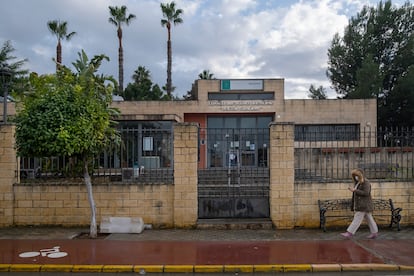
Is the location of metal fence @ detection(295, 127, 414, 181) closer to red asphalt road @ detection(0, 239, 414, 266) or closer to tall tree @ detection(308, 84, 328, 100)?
red asphalt road @ detection(0, 239, 414, 266)

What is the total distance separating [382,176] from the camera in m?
12.1

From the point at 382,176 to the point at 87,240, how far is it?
8.65m

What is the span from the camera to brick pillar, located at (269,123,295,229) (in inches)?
423

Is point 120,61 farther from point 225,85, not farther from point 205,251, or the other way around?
point 205,251

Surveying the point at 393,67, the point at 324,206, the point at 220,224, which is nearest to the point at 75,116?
the point at 220,224

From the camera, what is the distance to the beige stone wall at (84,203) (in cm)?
1080

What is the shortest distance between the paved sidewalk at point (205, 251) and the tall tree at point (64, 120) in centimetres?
134

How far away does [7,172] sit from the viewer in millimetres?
10969

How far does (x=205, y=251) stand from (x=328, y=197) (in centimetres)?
425

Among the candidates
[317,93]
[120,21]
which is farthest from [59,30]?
[317,93]

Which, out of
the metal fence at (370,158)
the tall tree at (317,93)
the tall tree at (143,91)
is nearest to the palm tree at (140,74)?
the tall tree at (143,91)

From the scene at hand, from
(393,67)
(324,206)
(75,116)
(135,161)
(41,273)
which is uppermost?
(393,67)

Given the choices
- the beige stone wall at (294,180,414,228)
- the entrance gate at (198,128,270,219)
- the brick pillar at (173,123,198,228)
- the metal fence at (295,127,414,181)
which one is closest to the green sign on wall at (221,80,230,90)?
the entrance gate at (198,128,270,219)

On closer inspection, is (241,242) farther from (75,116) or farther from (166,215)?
(75,116)
